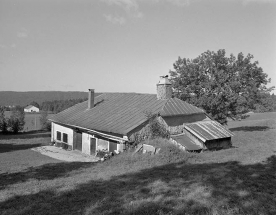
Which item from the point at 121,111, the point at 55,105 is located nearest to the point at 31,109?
the point at 55,105

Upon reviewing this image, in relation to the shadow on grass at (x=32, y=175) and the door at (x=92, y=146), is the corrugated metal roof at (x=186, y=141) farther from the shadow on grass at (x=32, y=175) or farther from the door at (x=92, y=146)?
the shadow on grass at (x=32, y=175)

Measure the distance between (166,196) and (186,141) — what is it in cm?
1156

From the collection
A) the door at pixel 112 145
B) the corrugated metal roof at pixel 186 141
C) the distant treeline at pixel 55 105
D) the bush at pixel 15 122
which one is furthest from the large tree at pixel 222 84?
the distant treeline at pixel 55 105

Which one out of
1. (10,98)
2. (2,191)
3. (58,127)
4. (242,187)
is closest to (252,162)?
(242,187)

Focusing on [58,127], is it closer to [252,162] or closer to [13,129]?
[252,162]

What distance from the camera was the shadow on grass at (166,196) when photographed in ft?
20.1

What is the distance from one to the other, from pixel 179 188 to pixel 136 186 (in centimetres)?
153

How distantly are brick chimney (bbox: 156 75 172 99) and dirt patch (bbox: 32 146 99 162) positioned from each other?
26.2 ft

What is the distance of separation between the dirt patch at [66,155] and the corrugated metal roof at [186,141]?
6346 millimetres

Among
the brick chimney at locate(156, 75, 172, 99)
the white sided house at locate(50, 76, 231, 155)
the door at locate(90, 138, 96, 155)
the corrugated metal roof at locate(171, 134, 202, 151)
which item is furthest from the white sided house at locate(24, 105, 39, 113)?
the corrugated metal roof at locate(171, 134, 202, 151)

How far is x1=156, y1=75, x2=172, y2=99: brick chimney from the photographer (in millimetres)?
20938

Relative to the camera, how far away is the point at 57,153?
20.9 meters

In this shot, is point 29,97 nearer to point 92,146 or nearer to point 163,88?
point 92,146

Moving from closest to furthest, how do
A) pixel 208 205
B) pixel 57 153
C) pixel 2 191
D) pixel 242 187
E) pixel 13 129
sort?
pixel 208 205
pixel 242 187
pixel 2 191
pixel 57 153
pixel 13 129
